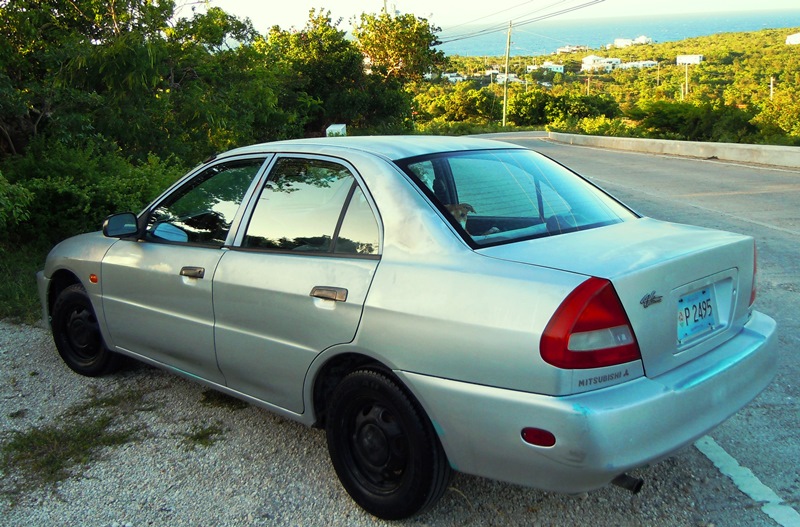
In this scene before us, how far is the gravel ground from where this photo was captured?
3.21 m

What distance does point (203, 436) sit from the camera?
13.5ft

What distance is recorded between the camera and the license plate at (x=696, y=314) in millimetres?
2930

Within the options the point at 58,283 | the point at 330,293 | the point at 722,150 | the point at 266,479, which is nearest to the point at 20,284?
the point at 58,283

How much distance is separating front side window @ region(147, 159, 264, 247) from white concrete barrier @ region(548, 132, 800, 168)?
1585cm

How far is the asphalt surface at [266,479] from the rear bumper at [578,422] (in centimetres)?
28

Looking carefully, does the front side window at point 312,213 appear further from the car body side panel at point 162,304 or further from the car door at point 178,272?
the car body side panel at point 162,304

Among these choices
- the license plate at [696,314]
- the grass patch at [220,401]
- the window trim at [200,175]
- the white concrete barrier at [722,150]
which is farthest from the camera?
the white concrete barrier at [722,150]

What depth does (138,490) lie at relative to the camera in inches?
140

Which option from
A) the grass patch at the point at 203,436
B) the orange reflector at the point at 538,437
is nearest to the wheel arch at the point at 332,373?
the orange reflector at the point at 538,437

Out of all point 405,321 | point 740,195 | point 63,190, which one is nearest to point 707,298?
point 405,321

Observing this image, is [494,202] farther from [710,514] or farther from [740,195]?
[740,195]

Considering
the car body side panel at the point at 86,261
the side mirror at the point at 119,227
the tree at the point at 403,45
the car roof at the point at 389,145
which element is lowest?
the car body side panel at the point at 86,261

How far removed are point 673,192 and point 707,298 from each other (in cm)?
1090

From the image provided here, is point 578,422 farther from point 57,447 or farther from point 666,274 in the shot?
point 57,447
